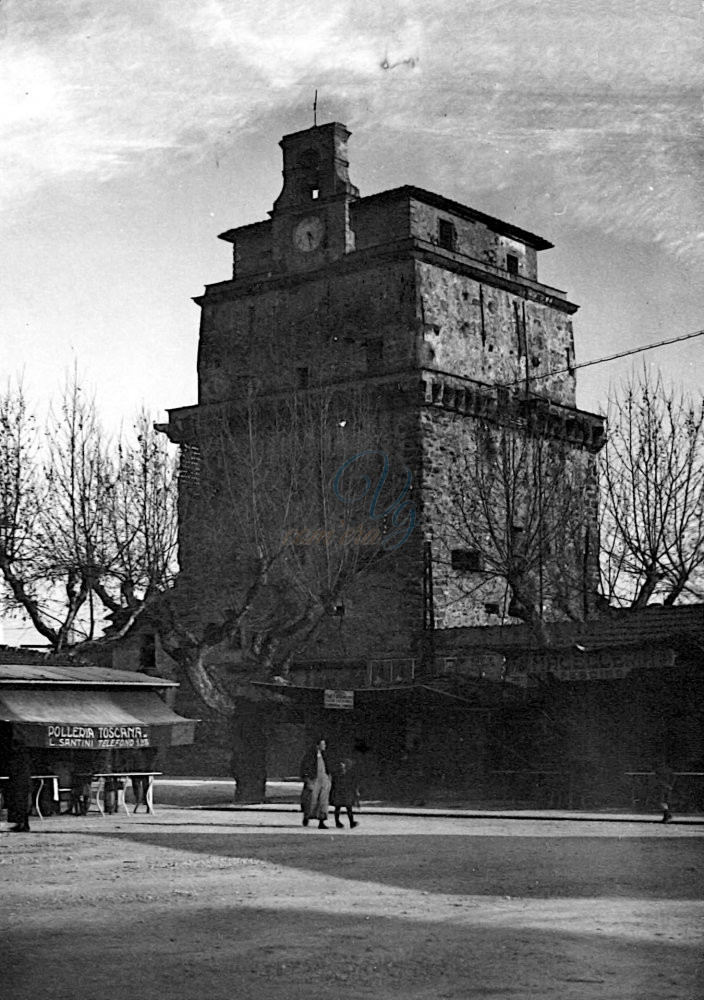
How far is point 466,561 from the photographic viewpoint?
1390 inches

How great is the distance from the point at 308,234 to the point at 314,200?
36.8 inches

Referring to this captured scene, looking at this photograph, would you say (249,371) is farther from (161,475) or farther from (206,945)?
(206,945)

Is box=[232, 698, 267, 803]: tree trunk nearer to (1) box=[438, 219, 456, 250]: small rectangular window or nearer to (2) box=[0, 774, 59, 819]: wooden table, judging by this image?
→ (2) box=[0, 774, 59, 819]: wooden table

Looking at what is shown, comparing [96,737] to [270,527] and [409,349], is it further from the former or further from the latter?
[409,349]

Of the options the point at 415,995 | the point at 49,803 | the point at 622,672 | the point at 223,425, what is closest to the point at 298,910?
the point at 415,995

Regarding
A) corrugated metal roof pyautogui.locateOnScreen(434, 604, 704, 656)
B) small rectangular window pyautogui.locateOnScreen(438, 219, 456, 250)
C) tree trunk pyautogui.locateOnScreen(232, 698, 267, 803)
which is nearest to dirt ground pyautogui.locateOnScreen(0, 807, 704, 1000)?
corrugated metal roof pyautogui.locateOnScreen(434, 604, 704, 656)

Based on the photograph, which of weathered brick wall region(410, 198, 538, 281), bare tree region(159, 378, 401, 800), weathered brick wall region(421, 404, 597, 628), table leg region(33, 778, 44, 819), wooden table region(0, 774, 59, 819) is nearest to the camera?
table leg region(33, 778, 44, 819)

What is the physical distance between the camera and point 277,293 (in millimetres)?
38406

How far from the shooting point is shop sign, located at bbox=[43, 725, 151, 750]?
20297 millimetres

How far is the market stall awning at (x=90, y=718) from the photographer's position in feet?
66.2

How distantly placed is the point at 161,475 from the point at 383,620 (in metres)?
6.33

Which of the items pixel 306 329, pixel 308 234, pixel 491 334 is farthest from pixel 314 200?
pixel 491 334

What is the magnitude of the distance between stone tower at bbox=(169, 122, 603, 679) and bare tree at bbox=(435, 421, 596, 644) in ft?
0.27
